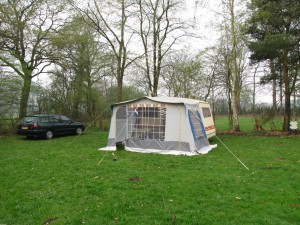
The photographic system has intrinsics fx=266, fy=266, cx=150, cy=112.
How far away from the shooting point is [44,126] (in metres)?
14.2

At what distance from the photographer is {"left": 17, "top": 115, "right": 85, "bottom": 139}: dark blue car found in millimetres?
13820

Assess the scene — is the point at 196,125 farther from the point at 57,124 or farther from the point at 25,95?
the point at 25,95

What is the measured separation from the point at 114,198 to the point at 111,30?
15519 mm

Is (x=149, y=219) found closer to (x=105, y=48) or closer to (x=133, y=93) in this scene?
(x=105, y=48)

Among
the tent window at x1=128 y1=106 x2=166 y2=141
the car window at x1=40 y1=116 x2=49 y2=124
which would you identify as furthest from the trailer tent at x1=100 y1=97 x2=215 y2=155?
the car window at x1=40 y1=116 x2=49 y2=124

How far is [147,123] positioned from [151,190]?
198 inches

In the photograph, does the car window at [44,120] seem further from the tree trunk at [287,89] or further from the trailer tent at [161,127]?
the tree trunk at [287,89]

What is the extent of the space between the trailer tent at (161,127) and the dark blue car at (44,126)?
4.98m

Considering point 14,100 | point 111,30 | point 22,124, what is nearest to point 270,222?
point 22,124

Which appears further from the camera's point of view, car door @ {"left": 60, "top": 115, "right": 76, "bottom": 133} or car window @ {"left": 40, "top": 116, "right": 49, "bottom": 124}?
car door @ {"left": 60, "top": 115, "right": 76, "bottom": 133}

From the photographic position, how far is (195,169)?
23.5ft

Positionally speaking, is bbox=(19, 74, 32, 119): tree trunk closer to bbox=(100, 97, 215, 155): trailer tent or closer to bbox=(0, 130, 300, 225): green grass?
bbox=(100, 97, 215, 155): trailer tent

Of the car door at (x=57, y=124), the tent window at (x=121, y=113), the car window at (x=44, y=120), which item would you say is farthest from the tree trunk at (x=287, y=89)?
the car window at (x=44, y=120)

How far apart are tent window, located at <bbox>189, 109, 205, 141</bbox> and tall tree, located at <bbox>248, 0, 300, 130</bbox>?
6.19 meters
